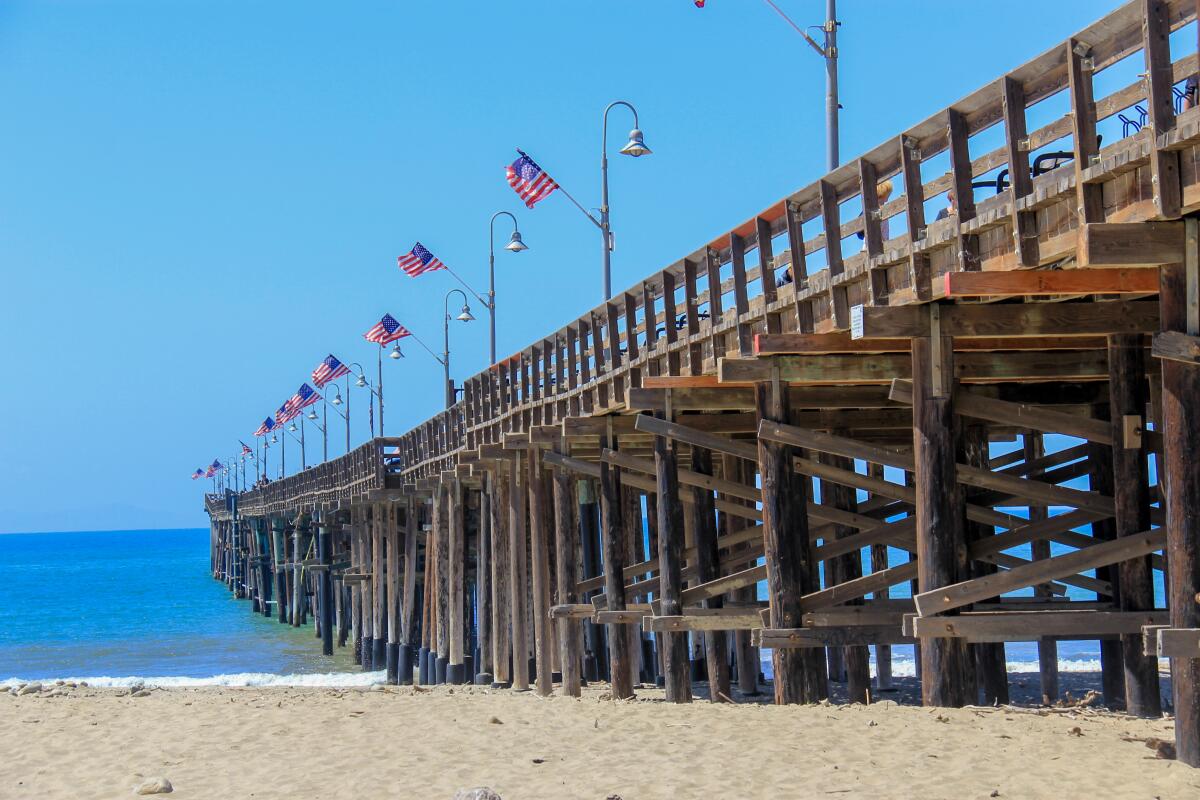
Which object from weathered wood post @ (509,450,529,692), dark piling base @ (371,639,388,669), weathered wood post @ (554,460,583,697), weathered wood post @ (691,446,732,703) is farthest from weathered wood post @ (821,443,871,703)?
dark piling base @ (371,639,388,669)

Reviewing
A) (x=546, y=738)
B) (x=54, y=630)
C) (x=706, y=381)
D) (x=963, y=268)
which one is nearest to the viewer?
(x=963, y=268)

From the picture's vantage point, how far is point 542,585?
21.2 m

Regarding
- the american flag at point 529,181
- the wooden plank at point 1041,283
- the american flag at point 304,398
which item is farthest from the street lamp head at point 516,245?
the american flag at point 304,398

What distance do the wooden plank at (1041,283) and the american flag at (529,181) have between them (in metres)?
15.4

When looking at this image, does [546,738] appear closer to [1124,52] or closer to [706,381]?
[706,381]

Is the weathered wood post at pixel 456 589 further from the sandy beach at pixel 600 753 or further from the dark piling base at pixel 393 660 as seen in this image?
the sandy beach at pixel 600 753

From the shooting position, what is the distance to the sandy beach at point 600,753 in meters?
9.92

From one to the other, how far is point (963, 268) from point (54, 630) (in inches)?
2272

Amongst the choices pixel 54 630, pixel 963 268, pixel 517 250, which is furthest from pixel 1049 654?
pixel 54 630

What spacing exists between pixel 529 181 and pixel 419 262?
27.0 ft

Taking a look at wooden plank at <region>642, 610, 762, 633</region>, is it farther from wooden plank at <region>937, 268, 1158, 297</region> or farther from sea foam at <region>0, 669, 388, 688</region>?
sea foam at <region>0, 669, 388, 688</region>

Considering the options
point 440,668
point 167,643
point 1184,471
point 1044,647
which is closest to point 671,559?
point 1044,647

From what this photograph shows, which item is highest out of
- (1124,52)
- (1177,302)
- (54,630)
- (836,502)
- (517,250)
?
(517,250)

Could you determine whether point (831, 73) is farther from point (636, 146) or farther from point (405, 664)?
point (405, 664)
